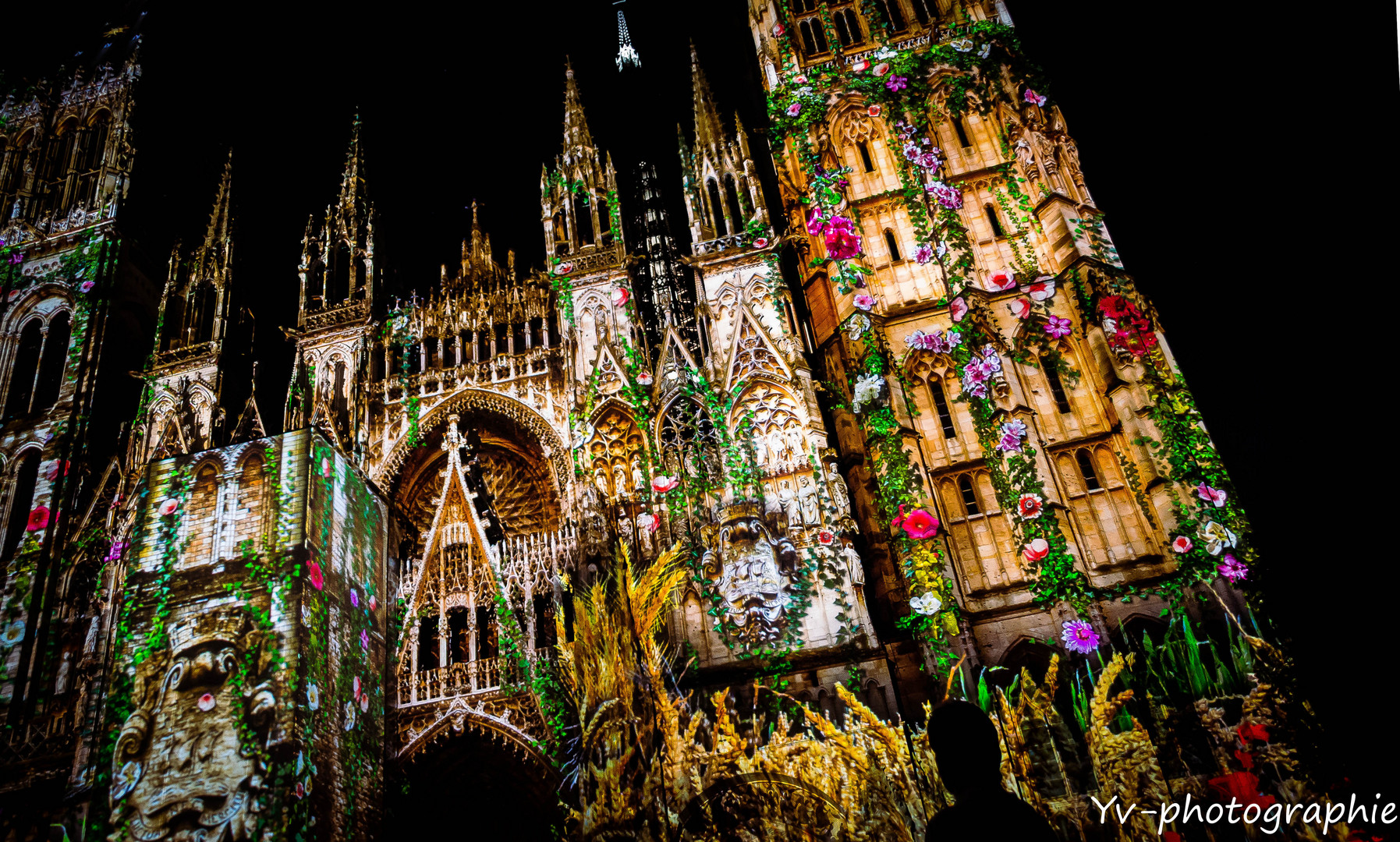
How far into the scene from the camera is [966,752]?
124 inches

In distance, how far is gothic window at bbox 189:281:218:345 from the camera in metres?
19.0

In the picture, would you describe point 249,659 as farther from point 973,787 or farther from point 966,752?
point 973,787

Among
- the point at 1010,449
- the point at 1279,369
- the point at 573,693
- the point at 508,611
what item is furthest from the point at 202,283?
the point at 1279,369

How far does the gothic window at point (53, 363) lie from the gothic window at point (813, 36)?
19949 millimetres

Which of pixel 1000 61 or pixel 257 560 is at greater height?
pixel 1000 61

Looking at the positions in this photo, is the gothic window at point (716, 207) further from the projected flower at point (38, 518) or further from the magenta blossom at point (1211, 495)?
the projected flower at point (38, 518)

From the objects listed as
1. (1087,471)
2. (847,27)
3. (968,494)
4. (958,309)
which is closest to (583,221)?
(847,27)

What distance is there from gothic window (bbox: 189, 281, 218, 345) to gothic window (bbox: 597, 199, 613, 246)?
31.9ft

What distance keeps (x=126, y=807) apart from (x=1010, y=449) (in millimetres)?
14747

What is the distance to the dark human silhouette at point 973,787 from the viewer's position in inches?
105

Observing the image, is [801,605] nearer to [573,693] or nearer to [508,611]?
[573,693]

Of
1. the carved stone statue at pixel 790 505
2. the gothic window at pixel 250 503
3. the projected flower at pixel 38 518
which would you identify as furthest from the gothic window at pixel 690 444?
the projected flower at pixel 38 518

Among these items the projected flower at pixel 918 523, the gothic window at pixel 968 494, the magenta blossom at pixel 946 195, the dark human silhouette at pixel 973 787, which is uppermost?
the magenta blossom at pixel 946 195

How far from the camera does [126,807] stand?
1079 cm
